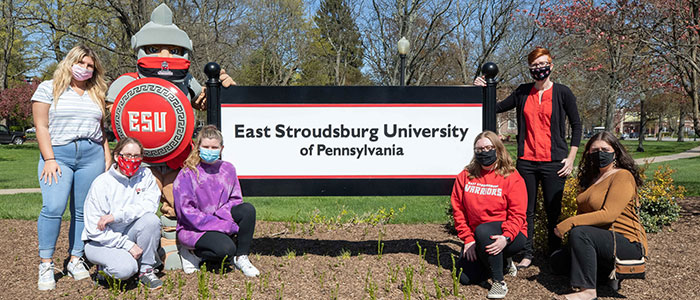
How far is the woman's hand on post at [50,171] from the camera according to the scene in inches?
132

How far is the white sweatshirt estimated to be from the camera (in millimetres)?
3258

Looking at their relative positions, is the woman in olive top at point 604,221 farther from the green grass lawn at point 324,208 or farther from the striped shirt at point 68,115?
the striped shirt at point 68,115

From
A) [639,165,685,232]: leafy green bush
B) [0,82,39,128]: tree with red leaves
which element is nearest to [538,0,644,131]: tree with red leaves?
[639,165,685,232]: leafy green bush

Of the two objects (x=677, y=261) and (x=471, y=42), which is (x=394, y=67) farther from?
(x=677, y=261)

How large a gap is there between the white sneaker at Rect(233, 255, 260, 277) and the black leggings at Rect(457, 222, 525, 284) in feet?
5.36

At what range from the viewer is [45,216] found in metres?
3.44

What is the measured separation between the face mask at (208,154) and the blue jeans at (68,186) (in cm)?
89

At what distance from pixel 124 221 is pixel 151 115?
0.85m

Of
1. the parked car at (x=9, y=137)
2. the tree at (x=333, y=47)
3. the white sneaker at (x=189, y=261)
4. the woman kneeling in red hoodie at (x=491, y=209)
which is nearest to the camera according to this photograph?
the woman kneeling in red hoodie at (x=491, y=209)

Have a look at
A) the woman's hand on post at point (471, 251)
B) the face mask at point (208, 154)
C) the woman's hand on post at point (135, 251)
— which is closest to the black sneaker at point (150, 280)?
the woman's hand on post at point (135, 251)

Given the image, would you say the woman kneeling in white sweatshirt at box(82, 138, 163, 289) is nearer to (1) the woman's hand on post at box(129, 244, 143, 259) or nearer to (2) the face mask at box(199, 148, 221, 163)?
(1) the woman's hand on post at box(129, 244, 143, 259)

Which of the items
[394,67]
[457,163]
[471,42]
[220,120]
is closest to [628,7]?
[457,163]

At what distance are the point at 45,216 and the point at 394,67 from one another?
665 inches

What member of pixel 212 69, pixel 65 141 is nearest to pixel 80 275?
pixel 65 141
